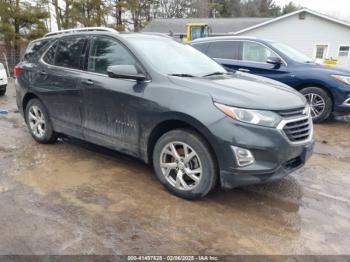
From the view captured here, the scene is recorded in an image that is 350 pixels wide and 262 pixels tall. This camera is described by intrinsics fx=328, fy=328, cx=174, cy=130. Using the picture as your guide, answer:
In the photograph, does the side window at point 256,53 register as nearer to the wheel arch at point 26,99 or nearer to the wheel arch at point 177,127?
the wheel arch at point 177,127

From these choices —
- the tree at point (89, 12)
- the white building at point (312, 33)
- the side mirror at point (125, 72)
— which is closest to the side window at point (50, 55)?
the side mirror at point (125, 72)

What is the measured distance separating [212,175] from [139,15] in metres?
34.1

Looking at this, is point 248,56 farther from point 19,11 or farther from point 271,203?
point 19,11

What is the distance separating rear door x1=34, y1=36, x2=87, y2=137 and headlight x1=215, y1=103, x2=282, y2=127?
2.12m

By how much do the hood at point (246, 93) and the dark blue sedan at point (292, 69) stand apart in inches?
130

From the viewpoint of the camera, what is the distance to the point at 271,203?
3502mm

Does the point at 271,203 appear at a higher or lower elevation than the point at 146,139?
lower

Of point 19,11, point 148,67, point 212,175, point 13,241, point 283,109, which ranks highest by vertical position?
point 19,11

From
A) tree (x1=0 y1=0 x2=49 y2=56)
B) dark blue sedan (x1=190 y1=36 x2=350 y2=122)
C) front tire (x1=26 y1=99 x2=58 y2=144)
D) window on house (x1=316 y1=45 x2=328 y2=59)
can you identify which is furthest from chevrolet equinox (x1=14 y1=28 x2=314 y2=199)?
window on house (x1=316 y1=45 x2=328 y2=59)

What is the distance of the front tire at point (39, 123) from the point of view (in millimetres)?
4998

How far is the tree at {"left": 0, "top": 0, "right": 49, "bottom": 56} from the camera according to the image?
21641 millimetres

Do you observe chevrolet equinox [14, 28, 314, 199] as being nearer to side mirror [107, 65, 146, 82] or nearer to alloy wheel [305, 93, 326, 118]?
side mirror [107, 65, 146, 82]

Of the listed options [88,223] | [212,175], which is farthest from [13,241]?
[212,175]

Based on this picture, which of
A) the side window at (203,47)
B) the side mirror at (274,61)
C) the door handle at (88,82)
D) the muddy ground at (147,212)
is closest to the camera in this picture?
the muddy ground at (147,212)
